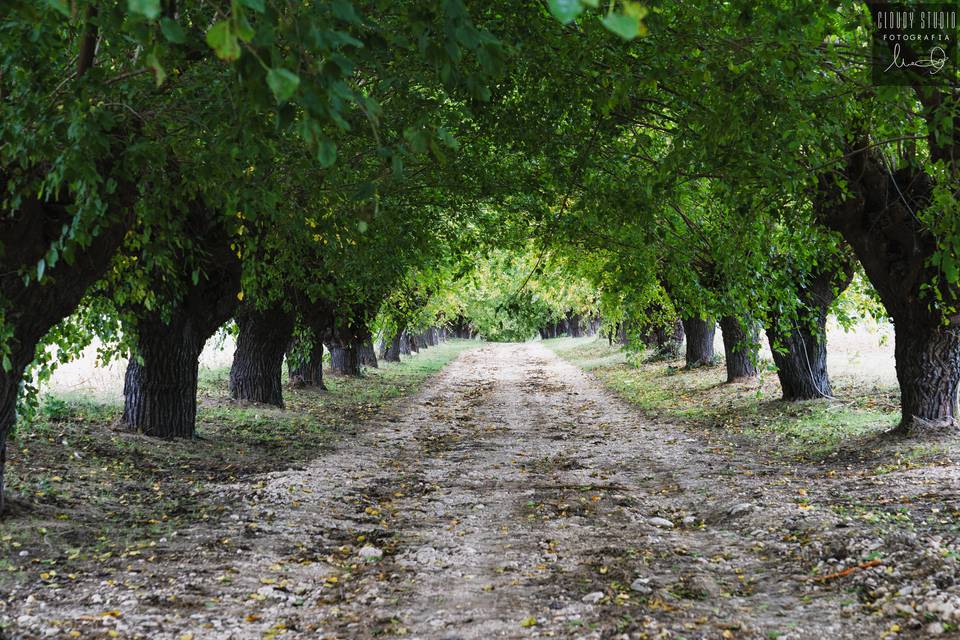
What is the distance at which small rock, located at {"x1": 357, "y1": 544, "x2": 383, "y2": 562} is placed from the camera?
5.95 meters

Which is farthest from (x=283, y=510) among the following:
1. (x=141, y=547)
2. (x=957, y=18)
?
(x=957, y=18)

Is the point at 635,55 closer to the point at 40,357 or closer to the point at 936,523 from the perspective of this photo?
the point at 936,523

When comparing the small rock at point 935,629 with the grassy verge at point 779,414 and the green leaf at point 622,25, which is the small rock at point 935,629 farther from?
the grassy verge at point 779,414

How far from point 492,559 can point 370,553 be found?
3.30ft

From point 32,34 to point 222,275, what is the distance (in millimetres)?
6791

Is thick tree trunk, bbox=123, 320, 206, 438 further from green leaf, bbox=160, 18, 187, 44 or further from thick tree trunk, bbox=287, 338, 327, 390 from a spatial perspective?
green leaf, bbox=160, 18, 187, 44

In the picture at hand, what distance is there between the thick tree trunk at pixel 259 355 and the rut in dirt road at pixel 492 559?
19.8 feet

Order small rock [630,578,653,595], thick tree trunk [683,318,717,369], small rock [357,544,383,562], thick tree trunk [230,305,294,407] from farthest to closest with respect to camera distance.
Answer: thick tree trunk [683,318,717,369]
thick tree trunk [230,305,294,407]
small rock [357,544,383,562]
small rock [630,578,653,595]

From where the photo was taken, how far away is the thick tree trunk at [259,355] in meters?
15.9

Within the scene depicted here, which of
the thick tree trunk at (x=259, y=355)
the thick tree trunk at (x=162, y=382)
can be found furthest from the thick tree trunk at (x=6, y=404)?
the thick tree trunk at (x=259, y=355)

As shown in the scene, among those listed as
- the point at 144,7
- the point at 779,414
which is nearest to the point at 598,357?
the point at 779,414

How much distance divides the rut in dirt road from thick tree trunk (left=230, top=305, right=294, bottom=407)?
605 centimetres

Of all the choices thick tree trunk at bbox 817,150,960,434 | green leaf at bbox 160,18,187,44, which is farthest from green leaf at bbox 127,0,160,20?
thick tree trunk at bbox 817,150,960,434

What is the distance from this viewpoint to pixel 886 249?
9.37 metres
